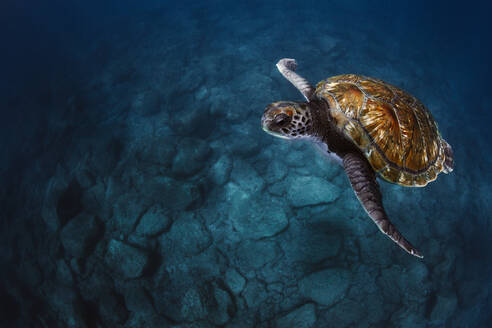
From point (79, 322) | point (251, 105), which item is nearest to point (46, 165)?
point (79, 322)

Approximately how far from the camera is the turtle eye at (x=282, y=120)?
7.13ft

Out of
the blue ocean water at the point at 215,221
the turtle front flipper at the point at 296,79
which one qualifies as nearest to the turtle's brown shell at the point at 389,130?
the turtle front flipper at the point at 296,79

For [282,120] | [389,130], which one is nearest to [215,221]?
[282,120]

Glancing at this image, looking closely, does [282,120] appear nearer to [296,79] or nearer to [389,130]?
[389,130]

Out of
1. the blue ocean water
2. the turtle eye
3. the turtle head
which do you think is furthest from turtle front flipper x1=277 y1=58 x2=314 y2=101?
the blue ocean water

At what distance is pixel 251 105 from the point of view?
597 centimetres

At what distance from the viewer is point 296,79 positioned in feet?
10.7

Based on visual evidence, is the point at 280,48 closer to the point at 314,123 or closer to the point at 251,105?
the point at 251,105

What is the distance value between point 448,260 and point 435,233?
0.51 metres

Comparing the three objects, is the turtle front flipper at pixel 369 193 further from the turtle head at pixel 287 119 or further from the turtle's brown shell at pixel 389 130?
the turtle head at pixel 287 119

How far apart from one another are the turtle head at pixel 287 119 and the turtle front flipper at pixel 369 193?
583mm

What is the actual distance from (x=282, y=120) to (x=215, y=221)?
2406mm

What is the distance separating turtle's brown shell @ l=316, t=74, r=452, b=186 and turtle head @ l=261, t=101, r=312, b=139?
1.10ft

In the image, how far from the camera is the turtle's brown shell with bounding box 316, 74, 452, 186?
223 centimetres
